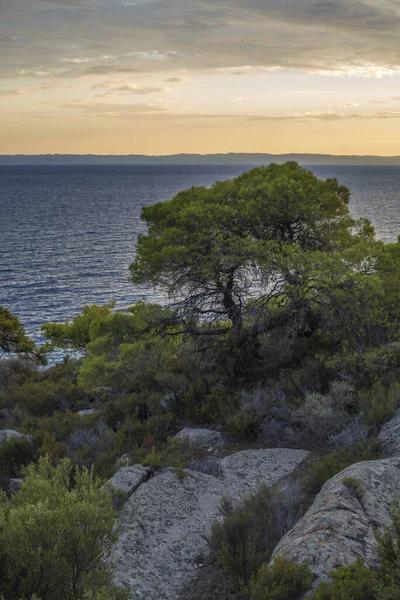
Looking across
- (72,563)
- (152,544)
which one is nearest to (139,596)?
(152,544)

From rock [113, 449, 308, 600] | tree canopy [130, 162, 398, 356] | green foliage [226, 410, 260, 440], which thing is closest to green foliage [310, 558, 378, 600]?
rock [113, 449, 308, 600]

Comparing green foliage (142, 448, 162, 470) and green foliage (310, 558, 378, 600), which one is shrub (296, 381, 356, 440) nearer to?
green foliage (142, 448, 162, 470)

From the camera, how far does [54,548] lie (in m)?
4.39

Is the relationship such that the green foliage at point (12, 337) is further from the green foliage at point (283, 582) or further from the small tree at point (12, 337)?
the green foliage at point (283, 582)

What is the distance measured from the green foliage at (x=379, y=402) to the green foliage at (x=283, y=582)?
5573 millimetres

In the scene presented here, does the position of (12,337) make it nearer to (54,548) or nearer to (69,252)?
(54,548)

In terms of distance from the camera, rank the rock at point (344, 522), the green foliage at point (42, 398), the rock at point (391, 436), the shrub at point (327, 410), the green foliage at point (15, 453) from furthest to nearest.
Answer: the green foliage at point (42, 398)
the green foliage at point (15, 453)
the shrub at point (327, 410)
the rock at point (391, 436)
the rock at point (344, 522)

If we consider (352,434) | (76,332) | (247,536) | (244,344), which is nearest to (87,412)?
(244,344)

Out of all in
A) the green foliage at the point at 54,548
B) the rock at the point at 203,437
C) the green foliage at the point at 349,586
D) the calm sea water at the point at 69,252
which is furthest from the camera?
the calm sea water at the point at 69,252

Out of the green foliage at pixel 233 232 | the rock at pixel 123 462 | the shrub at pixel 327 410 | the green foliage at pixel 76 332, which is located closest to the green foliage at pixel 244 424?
the shrub at pixel 327 410

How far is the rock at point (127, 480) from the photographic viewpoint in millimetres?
8080

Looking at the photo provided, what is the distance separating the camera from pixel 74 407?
17.3 metres

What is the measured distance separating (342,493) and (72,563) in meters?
3.56

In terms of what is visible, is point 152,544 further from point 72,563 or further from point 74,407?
point 74,407
